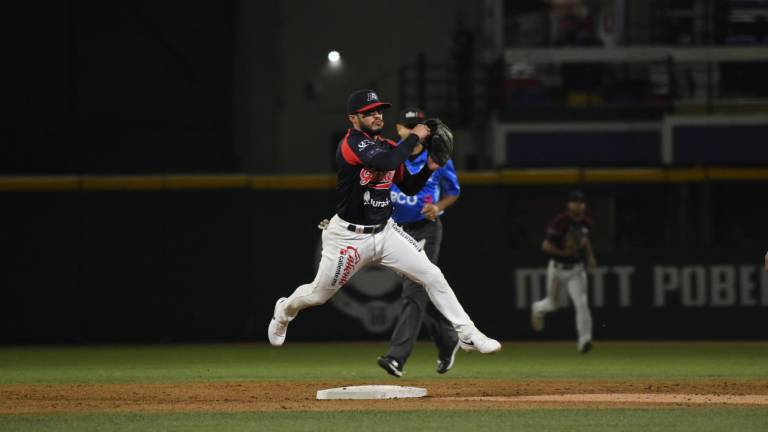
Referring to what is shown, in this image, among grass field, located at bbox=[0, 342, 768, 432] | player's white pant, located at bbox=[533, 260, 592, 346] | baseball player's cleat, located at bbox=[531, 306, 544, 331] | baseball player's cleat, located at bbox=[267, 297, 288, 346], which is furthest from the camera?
baseball player's cleat, located at bbox=[531, 306, 544, 331]

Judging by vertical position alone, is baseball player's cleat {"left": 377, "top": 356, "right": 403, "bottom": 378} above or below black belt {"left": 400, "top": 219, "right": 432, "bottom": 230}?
below

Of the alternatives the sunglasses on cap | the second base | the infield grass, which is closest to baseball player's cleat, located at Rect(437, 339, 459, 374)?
the second base

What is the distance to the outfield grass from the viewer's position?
11984mm

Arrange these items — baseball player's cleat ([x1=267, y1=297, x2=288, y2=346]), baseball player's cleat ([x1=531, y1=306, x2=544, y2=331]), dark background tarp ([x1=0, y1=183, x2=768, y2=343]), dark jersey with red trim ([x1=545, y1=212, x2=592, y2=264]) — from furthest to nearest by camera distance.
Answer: dark background tarp ([x1=0, y1=183, x2=768, y2=343]) → baseball player's cleat ([x1=531, y1=306, x2=544, y2=331]) → dark jersey with red trim ([x1=545, y1=212, x2=592, y2=264]) → baseball player's cleat ([x1=267, y1=297, x2=288, y2=346])

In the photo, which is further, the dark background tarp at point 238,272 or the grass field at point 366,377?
the dark background tarp at point 238,272

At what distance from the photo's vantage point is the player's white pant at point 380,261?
912 cm

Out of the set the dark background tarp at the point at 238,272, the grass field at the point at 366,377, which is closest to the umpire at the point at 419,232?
the grass field at the point at 366,377

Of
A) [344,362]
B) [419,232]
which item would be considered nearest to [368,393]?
[419,232]

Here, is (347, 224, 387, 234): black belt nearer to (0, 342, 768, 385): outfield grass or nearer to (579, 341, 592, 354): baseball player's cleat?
(0, 342, 768, 385): outfield grass

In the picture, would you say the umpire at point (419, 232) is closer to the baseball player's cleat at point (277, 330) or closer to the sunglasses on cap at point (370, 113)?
the sunglasses on cap at point (370, 113)

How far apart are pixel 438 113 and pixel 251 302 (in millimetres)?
7870

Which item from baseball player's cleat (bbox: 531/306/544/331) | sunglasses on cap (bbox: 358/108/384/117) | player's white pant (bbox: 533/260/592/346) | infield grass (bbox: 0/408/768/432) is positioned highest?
sunglasses on cap (bbox: 358/108/384/117)

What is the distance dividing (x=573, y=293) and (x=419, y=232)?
519 cm

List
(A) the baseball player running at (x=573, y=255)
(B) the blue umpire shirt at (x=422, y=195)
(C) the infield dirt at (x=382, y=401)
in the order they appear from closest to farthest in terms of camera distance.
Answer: (C) the infield dirt at (x=382, y=401), (B) the blue umpire shirt at (x=422, y=195), (A) the baseball player running at (x=573, y=255)
